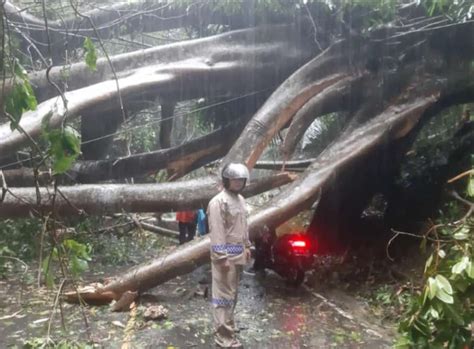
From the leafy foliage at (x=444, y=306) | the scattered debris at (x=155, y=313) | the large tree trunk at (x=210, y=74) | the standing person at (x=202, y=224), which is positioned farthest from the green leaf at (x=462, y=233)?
the standing person at (x=202, y=224)

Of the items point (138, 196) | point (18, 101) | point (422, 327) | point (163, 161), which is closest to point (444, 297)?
point (422, 327)

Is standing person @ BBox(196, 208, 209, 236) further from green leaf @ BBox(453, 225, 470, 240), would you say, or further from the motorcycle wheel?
green leaf @ BBox(453, 225, 470, 240)

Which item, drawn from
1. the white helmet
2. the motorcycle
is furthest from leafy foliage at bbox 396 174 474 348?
the motorcycle

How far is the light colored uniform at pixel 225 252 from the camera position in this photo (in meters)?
6.03

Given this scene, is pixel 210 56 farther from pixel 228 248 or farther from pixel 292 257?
pixel 228 248

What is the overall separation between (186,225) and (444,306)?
8.67 m

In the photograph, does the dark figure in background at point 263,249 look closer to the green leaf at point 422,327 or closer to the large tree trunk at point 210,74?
the large tree trunk at point 210,74

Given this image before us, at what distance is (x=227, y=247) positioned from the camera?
6.09m

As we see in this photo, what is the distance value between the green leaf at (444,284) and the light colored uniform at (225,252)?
281cm

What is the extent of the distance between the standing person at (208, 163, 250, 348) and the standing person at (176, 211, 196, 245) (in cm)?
565

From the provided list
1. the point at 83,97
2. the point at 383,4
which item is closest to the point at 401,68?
the point at 383,4

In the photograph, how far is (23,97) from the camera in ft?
10.5

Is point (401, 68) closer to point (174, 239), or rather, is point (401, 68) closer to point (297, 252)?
point (297, 252)

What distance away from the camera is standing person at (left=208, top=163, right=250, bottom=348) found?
6.03 metres
